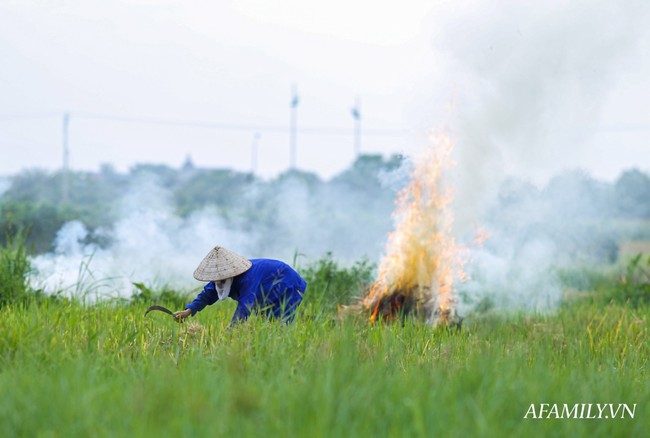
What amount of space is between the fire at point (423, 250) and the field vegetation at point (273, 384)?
1676mm

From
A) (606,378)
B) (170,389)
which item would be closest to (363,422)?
(170,389)

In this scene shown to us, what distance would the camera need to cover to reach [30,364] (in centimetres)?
385

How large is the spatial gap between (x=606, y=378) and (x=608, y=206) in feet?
104

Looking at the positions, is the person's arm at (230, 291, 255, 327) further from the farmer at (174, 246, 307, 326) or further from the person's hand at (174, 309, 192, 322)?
the person's hand at (174, 309, 192, 322)

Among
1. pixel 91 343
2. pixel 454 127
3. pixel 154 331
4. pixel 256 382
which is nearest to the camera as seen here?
pixel 256 382

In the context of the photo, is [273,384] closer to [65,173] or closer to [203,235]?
[203,235]

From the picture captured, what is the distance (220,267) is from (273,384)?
1984mm

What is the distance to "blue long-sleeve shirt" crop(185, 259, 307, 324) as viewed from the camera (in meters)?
5.38

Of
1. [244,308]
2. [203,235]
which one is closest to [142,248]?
[203,235]

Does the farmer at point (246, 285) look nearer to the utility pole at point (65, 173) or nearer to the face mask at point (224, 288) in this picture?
the face mask at point (224, 288)

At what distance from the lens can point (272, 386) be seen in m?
3.48

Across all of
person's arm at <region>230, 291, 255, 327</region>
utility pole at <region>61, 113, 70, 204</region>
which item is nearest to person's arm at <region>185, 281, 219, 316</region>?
person's arm at <region>230, 291, 255, 327</region>

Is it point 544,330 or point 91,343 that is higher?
point 91,343

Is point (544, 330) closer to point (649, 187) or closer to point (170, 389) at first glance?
point (170, 389)
